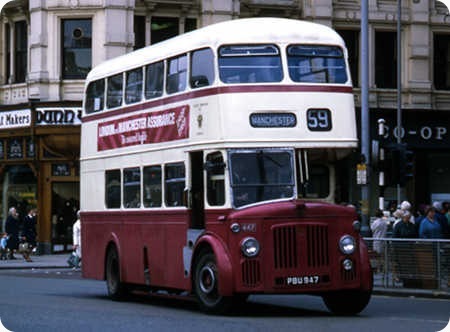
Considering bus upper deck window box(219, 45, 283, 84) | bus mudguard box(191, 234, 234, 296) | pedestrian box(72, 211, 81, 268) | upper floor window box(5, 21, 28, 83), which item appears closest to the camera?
bus mudguard box(191, 234, 234, 296)

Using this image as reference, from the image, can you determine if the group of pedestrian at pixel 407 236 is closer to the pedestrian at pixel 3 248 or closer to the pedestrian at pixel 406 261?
the pedestrian at pixel 406 261

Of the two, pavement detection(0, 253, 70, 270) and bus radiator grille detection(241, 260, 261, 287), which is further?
pavement detection(0, 253, 70, 270)

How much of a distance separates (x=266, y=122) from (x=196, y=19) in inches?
947

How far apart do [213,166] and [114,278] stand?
16.5ft

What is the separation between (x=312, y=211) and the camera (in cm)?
1698

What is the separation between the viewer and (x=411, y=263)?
2367cm

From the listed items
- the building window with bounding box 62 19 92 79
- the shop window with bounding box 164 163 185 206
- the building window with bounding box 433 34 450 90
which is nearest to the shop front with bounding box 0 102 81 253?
the building window with bounding box 62 19 92 79

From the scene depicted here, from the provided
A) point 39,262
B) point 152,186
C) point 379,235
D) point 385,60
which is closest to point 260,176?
point 152,186

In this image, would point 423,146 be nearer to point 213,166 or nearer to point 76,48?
point 76,48

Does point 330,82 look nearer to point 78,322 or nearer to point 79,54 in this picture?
point 78,322

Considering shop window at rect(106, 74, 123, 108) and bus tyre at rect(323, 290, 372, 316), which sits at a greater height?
shop window at rect(106, 74, 123, 108)

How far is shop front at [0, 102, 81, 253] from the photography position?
133ft

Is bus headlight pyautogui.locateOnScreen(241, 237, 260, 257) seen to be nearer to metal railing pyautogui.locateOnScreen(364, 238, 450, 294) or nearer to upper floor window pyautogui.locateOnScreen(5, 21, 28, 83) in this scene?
metal railing pyautogui.locateOnScreen(364, 238, 450, 294)

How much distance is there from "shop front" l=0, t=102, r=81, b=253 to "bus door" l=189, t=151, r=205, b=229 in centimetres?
2235
